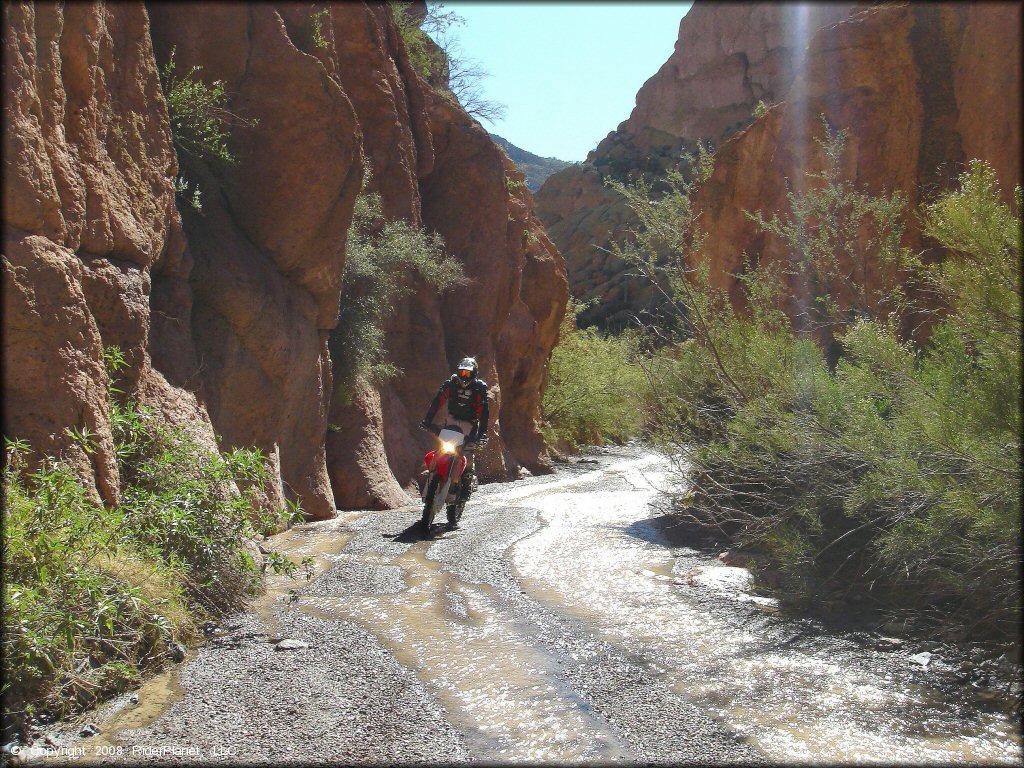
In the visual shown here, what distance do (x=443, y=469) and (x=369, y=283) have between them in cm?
525

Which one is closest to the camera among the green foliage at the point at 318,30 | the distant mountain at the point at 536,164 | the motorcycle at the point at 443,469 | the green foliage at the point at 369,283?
the motorcycle at the point at 443,469

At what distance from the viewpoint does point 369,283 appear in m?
13.6

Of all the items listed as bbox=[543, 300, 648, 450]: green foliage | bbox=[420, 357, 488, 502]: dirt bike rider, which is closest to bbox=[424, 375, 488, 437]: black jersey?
bbox=[420, 357, 488, 502]: dirt bike rider

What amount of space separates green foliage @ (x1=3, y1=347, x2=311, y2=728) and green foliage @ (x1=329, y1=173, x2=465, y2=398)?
650 centimetres

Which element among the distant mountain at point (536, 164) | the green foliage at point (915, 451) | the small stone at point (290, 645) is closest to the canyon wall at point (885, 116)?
the green foliage at point (915, 451)

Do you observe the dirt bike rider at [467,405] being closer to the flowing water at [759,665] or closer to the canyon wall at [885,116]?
the flowing water at [759,665]

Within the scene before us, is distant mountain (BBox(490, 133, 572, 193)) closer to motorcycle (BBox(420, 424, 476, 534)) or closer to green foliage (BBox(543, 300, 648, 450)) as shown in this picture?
green foliage (BBox(543, 300, 648, 450))

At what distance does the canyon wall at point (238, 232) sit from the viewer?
541 cm

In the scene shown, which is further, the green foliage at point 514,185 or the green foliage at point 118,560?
the green foliage at point 514,185

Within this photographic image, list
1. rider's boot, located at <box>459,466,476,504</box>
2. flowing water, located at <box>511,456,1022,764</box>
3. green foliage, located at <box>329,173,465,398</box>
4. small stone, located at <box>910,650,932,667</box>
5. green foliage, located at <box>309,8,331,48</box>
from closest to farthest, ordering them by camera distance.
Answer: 1. flowing water, located at <box>511,456,1022,764</box>
2. small stone, located at <box>910,650,932,667</box>
3. rider's boot, located at <box>459,466,476,504</box>
4. green foliage, located at <box>309,8,331,48</box>
5. green foliage, located at <box>329,173,465,398</box>

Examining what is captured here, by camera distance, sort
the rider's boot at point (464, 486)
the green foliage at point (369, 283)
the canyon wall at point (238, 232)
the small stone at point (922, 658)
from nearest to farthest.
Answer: the small stone at point (922, 658) < the canyon wall at point (238, 232) < the rider's boot at point (464, 486) < the green foliage at point (369, 283)

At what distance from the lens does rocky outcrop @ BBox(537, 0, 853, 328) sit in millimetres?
54156

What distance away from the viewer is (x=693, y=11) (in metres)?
73.4

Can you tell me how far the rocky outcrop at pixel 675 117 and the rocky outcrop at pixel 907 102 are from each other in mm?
33896
